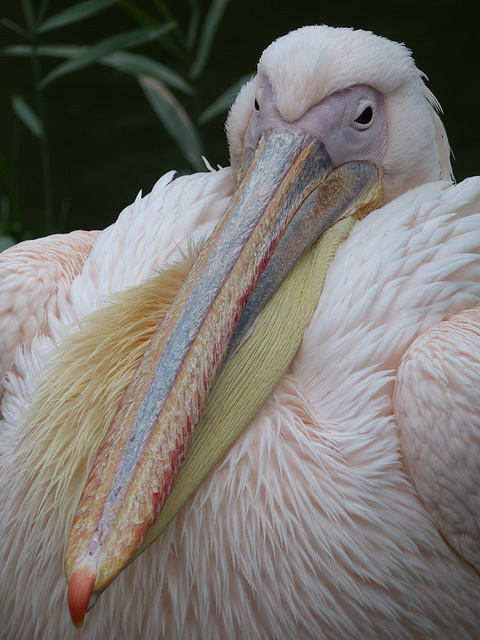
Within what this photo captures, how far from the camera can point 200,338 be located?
1389 mm

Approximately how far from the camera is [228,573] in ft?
4.68

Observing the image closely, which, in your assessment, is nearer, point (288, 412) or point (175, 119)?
point (288, 412)

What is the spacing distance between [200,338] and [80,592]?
1.46 feet

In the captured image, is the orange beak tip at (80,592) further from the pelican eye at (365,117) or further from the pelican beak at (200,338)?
the pelican eye at (365,117)

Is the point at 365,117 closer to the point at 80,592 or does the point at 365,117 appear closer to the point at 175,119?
the point at 80,592

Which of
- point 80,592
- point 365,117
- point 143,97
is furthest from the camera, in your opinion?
point 143,97

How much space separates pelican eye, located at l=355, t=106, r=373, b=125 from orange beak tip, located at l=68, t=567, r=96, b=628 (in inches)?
38.6

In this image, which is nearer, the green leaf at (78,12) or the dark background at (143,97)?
the green leaf at (78,12)

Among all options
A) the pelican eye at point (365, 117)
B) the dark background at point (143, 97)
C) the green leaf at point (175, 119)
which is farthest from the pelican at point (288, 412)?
the dark background at point (143, 97)

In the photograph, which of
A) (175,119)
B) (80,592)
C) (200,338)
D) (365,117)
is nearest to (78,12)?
(175,119)

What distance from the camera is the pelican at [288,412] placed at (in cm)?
135

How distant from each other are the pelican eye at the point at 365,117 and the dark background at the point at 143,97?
2616mm

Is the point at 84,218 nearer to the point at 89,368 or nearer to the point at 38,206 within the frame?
the point at 38,206

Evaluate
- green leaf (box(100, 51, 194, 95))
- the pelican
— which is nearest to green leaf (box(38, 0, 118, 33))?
green leaf (box(100, 51, 194, 95))
